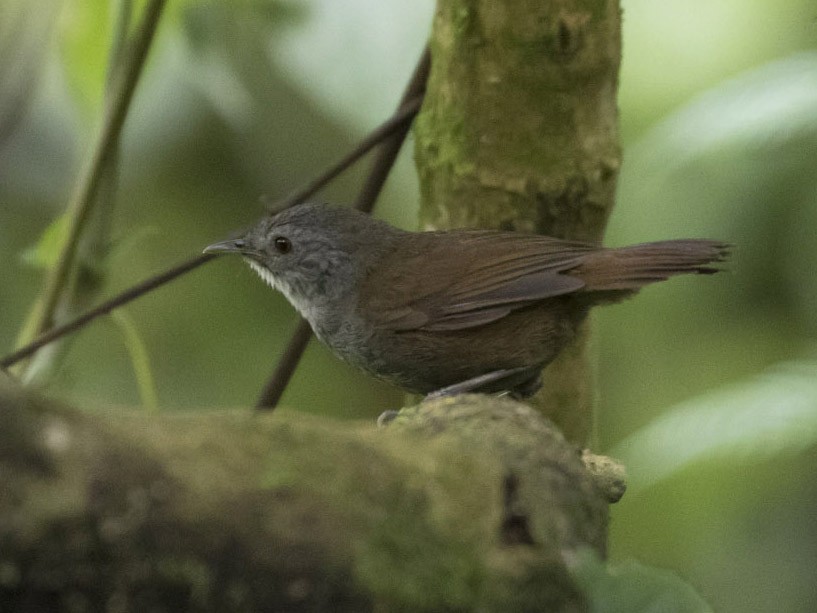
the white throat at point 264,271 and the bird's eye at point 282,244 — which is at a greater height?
the bird's eye at point 282,244

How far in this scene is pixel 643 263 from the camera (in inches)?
113

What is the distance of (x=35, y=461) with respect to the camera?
107cm

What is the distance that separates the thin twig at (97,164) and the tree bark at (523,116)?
3.03 ft

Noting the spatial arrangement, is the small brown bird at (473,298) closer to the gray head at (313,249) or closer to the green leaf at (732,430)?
the gray head at (313,249)

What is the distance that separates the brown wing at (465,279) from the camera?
290cm

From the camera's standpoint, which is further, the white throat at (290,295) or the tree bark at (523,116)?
the white throat at (290,295)

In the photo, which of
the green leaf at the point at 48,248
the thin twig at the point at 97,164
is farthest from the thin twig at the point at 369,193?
the green leaf at the point at 48,248

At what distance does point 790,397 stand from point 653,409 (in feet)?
6.39

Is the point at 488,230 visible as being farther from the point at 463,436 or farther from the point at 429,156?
the point at 463,436

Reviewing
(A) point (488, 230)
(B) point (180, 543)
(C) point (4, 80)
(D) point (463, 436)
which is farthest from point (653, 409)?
(B) point (180, 543)

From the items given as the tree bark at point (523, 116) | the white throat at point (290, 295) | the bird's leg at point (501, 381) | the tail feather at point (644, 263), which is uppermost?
the tree bark at point (523, 116)

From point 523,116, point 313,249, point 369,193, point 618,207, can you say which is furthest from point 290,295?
point 618,207

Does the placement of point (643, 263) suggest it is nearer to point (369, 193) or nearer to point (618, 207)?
point (369, 193)

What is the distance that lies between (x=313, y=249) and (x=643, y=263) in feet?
3.60
